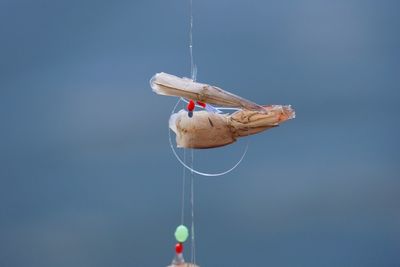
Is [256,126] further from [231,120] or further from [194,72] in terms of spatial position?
[194,72]

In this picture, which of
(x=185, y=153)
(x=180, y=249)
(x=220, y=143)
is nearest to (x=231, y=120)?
(x=220, y=143)

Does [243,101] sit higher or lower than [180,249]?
higher

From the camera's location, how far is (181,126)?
2.29 meters

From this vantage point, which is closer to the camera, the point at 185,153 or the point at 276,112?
the point at 276,112

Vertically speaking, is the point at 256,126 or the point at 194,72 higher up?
the point at 194,72

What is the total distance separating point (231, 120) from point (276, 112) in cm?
18

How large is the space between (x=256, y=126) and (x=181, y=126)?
0.86 ft

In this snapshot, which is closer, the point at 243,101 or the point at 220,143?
the point at 243,101

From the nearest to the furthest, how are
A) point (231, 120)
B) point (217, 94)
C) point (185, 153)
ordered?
1. point (217, 94)
2. point (231, 120)
3. point (185, 153)

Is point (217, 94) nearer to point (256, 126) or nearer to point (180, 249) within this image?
point (256, 126)

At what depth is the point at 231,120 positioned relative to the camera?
7.47ft

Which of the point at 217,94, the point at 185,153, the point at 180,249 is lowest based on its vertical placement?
the point at 180,249

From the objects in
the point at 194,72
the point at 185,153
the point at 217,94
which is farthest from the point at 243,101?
the point at 185,153

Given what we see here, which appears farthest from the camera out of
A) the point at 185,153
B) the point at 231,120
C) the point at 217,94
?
the point at 185,153
